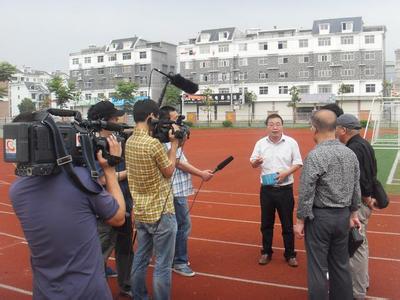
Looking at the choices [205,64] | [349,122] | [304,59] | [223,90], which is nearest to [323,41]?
[304,59]

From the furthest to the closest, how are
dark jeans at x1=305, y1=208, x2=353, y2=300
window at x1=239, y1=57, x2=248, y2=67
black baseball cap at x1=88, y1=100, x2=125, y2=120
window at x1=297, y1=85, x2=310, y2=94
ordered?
window at x1=239, y1=57, x2=248, y2=67, window at x1=297, y1=85, x2=310, y2=94, black baseball cap at x1=88, y1=100, x2=125, y2=120, dark jeans at x1=305, y1=208, x2=353, y2=300

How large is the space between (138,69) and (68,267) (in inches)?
2640

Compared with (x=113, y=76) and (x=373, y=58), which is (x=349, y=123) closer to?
(x=373, y=58)

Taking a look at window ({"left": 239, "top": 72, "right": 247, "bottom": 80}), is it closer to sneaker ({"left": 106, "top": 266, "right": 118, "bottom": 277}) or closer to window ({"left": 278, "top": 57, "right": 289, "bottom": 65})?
window ({"left": 278, "top": 57, "right": 289, "bottom": 65})

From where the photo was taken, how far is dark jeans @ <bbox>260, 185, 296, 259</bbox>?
4926 millimetres

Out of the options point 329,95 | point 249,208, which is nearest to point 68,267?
point 249,208

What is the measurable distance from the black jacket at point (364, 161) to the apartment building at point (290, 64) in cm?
5076

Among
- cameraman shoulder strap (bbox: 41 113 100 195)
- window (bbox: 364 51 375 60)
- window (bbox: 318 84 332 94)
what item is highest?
window (bbox: 364 51 375 60)

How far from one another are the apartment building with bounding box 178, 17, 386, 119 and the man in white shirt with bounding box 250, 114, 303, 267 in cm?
4987

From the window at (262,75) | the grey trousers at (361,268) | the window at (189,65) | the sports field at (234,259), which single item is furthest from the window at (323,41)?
the grey trousers at (361,268)

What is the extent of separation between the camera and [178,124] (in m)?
3.57

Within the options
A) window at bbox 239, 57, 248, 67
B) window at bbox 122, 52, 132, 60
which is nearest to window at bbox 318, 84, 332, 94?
window at bbox 239, 57, 248, 67

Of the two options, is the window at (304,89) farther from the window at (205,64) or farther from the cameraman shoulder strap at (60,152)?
the cameraman shoulder strap at (60,152)

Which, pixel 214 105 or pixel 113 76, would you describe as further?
pixel 113 76
